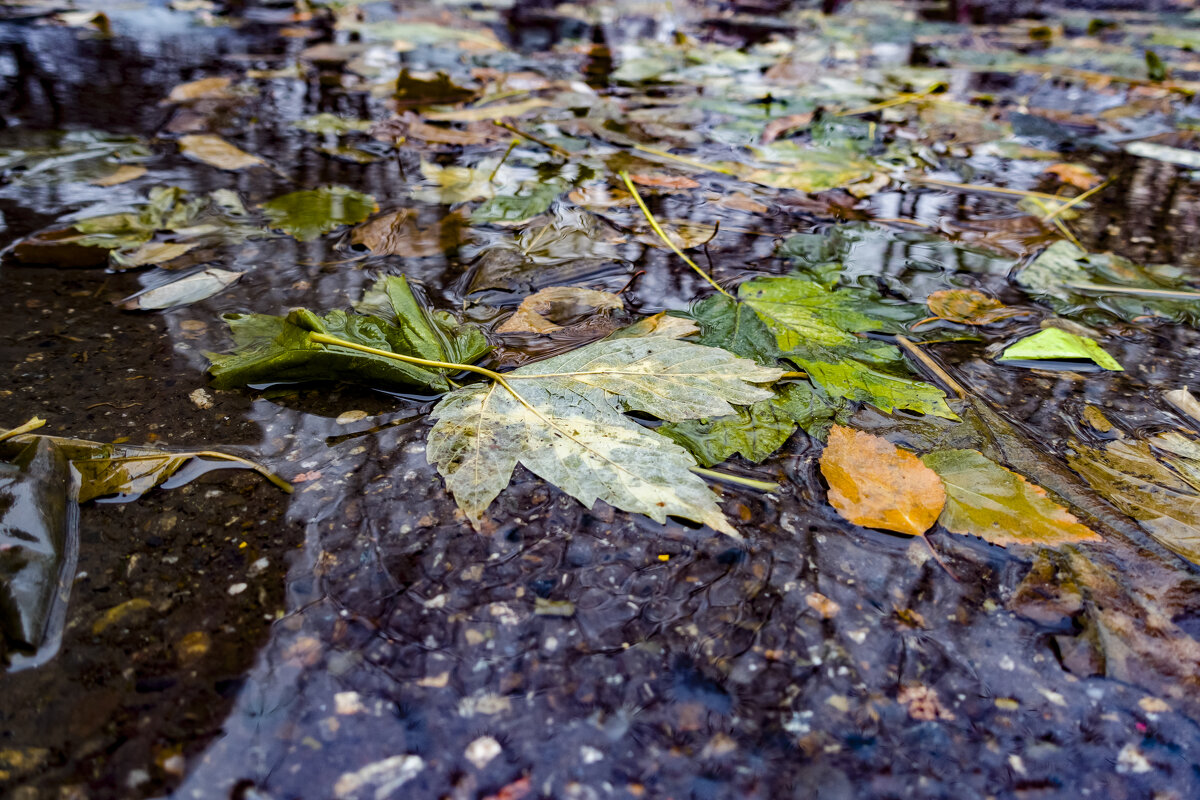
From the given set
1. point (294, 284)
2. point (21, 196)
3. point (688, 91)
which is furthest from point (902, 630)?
point (688, 91)

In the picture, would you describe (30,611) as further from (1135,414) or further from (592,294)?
(1135,414)

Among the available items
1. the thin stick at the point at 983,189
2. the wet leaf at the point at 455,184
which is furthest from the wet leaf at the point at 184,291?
the thin stick at the point at 983,189

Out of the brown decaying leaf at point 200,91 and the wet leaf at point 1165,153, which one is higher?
the brown decaying leaf at point 200,91

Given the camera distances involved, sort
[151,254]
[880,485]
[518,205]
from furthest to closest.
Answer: [518,205]
[151,254]
[880,485]

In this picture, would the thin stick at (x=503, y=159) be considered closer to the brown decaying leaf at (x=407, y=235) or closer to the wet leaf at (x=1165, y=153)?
the brown decaying leaf at (x=407, y=235)

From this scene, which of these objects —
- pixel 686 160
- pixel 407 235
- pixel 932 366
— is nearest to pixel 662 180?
pixel 686 160

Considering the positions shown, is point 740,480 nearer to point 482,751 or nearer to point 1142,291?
point 482,751

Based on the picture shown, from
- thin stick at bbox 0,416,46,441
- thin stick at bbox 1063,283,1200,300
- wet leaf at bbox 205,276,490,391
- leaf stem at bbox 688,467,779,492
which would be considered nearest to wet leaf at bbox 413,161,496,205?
A: wet leaf at bbox 205,276,490,391
